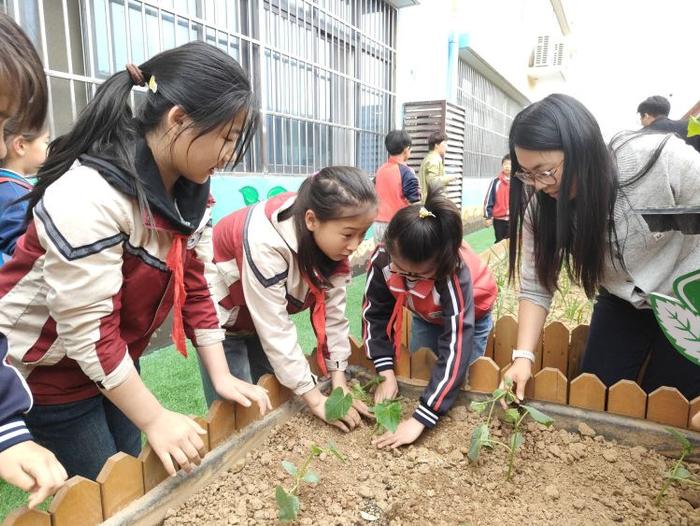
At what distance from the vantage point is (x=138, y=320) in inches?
44.4

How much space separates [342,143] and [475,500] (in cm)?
516

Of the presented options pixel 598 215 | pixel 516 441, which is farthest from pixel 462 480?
pixel 598 215

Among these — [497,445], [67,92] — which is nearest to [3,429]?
[497,445]

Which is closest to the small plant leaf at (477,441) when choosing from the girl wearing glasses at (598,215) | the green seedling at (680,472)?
the girl wearing glasses at (598,215)

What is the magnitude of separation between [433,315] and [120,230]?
110 cm

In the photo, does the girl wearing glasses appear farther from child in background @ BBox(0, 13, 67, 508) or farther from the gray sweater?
child in background @ BBox(0, 13, 67, 508)

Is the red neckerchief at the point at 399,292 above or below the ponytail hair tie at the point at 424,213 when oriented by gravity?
below

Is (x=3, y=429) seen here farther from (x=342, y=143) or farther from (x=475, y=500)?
(x=342, y=143)

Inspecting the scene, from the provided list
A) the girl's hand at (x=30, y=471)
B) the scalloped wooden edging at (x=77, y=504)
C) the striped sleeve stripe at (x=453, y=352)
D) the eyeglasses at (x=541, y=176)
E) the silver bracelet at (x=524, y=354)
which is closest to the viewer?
the girl's hand at (x=30, y=471)

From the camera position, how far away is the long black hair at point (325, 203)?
1361mm

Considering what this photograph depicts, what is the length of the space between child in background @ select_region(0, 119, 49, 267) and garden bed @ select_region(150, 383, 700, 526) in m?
0.80

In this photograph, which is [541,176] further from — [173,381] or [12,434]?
[173,381]

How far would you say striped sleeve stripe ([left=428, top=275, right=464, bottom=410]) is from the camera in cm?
140

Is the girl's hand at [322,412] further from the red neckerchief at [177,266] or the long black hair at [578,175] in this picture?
the long black hair at [578,175]
